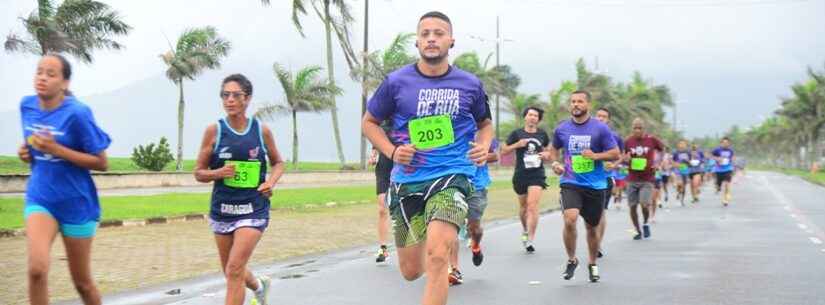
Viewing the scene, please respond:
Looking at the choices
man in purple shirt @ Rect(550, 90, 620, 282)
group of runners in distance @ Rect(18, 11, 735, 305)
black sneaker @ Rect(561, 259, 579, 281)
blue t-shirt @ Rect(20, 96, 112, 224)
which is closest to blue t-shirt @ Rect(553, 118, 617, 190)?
man in purple shirt @ Rect(550, 90, 620, 282)

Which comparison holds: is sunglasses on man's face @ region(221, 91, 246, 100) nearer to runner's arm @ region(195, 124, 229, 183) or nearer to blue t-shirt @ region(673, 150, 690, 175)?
runner's arm @ region(195, 124, 229, 183)

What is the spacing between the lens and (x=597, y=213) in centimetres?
1017

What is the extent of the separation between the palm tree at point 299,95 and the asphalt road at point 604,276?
27.0m

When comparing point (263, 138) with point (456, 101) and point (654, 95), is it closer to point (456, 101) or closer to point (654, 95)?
point (456, 101)

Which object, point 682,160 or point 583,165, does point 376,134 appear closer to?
point 583,165

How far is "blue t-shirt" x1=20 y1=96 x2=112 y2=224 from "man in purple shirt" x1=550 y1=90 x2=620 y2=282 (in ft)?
16.6

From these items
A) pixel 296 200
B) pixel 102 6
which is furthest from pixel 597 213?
→ pixel 102 6

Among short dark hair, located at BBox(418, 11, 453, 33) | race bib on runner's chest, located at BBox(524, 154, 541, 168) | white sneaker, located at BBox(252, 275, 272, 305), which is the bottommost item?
white sneaker, located at BBox(252, 275, 272, 305)

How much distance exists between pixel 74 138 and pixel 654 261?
25.8 feet

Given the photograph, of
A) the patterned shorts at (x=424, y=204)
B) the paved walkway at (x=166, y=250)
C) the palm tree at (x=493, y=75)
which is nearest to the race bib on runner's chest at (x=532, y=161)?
the paved walkway at (x=166, y=250)

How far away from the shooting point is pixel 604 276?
10703 millimetres

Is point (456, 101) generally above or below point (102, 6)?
below

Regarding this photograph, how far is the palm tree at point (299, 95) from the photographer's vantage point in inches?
1695

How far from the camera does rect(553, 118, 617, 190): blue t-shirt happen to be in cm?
1028
